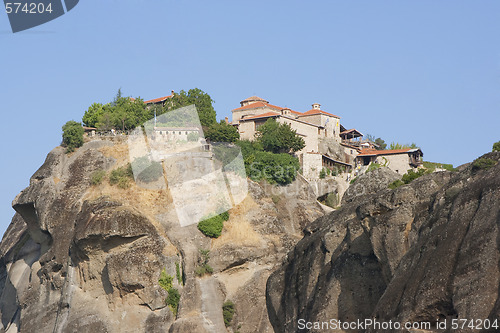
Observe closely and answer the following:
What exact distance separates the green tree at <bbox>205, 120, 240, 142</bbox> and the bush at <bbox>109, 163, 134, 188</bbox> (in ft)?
42.3

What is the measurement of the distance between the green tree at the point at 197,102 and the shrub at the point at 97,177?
1879 centimetres

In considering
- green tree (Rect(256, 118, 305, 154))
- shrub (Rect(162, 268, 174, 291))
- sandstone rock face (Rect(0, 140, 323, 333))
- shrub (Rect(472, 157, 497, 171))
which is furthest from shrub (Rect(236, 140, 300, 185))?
shrub (Rect(472, 157, 497, 171))

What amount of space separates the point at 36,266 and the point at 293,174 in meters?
26.4

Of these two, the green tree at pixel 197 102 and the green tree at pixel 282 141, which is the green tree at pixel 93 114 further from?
the green tree at pixel 282 141

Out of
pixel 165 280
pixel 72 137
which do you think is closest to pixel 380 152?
pixel 72 137

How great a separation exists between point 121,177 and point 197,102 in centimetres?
2395

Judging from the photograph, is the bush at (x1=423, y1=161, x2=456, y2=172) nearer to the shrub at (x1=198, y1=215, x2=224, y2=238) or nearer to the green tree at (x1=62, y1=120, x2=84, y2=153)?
the shrub at (x1=198, y1=215, x2=224, y2=238)

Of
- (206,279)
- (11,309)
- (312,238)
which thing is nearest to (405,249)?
(312,238)

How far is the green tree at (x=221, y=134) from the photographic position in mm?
102812

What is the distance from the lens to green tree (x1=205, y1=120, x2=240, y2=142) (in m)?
103

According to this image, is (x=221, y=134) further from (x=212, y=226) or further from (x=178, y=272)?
(x=178, y=272)

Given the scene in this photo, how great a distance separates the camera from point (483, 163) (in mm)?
47562

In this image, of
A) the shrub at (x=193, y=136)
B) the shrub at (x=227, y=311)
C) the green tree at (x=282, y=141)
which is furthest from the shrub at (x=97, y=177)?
the green tree at (x=282, y=141)

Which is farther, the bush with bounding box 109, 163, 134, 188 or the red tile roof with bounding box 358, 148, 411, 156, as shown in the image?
the red tile roof with bounding box 358, 148, 411, 156
